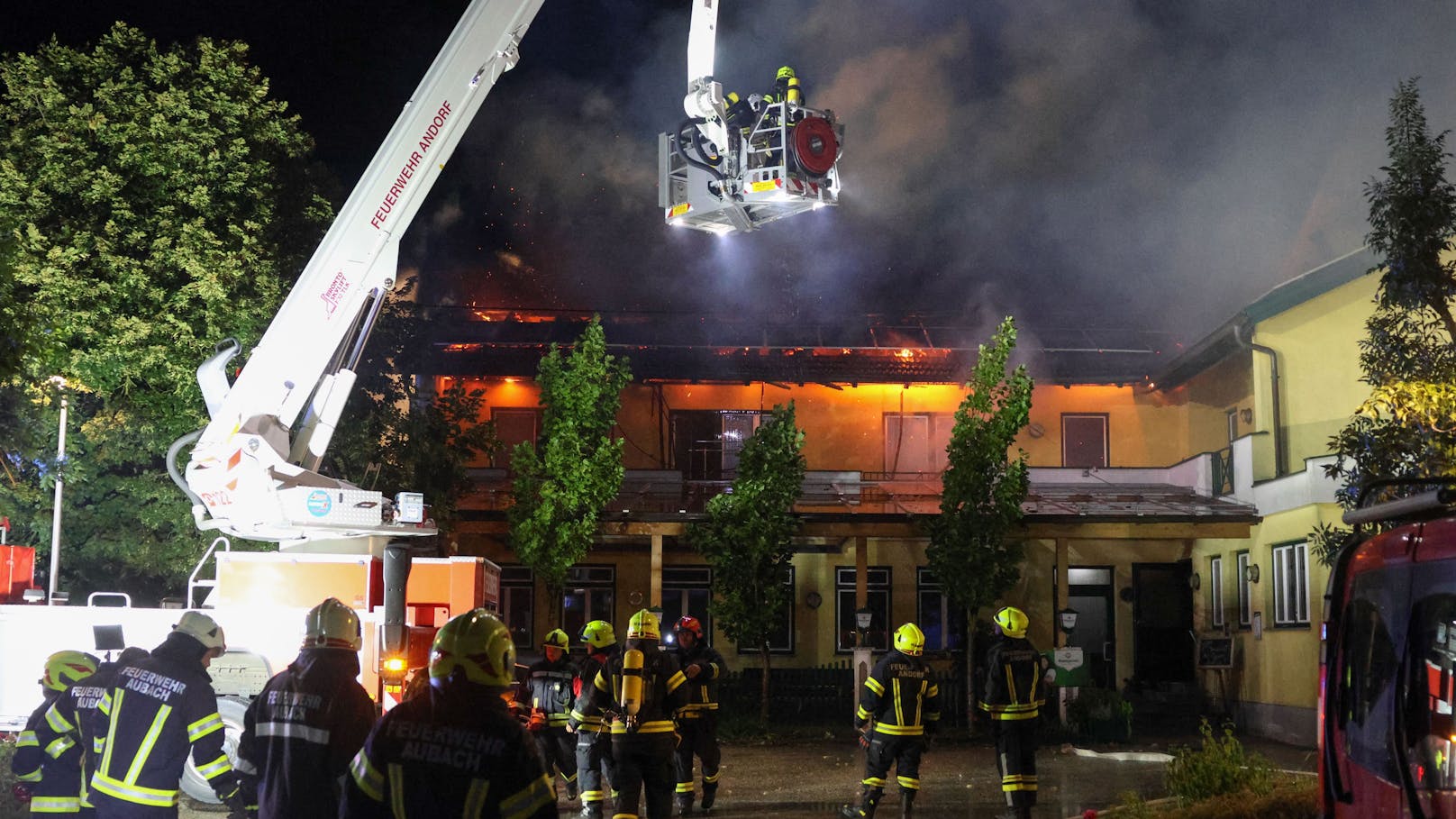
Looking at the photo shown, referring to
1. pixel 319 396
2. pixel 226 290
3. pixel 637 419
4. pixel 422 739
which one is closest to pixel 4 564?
pixel 319 396

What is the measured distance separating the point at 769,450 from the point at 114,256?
29.7 feet

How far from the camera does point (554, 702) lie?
426 inches

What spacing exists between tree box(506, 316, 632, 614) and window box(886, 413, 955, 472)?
7.12 metres

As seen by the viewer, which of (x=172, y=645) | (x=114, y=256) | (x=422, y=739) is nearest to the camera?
(x=422, y=739)

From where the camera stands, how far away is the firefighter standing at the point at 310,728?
509cm

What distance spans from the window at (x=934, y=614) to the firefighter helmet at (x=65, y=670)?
59.0 feet

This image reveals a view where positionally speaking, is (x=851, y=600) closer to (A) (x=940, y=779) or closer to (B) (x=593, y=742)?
(A) (x=940, y=779)

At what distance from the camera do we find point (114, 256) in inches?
580

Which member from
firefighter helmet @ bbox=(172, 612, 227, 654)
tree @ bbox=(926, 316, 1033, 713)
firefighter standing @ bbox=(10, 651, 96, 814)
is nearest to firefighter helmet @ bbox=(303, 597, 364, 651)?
firefighter helmet @ bbox=(172, 612, 227, 654)

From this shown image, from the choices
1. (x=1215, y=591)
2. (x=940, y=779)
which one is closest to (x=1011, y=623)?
(x=940, y=779)

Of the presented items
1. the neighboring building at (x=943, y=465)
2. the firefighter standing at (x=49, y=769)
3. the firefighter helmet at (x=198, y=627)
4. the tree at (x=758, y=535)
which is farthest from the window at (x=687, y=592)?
the firefighter helmet at (x=198, y=627)

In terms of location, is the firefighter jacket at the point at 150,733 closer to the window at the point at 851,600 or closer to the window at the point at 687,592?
the window at the point at 687,592

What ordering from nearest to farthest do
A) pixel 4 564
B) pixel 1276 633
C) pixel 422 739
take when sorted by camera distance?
pixel 422 739 → pixel 4 564 → pixel 1276 633

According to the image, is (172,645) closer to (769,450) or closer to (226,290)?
(226,290)
